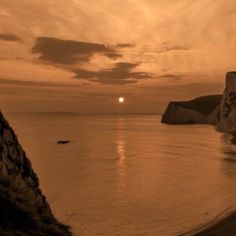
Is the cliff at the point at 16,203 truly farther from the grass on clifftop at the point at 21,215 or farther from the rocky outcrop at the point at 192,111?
the rocky outcrop at the point at 192,111

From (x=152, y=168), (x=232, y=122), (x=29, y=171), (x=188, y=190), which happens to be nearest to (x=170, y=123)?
(x=232, y=122)

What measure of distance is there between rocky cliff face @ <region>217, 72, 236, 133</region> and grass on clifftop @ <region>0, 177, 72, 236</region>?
90.0 meters

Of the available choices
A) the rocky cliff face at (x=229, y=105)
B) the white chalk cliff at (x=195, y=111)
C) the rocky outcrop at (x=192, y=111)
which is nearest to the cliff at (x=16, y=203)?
the rocky cliff face at (x=229, y=105)

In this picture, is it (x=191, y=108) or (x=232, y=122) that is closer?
(x=232, y=122)

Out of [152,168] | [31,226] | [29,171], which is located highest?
[29,171]

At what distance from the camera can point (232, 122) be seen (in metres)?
98.4

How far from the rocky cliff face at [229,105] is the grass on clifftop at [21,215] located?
8997 centimetres

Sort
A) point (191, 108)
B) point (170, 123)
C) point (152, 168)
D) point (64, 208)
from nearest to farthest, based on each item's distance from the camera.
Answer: point (64, 208) < point (152, 168) < point (191, 108) < point (170, 123)

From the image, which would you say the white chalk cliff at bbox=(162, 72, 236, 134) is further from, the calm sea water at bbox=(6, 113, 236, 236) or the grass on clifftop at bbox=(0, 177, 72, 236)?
the grass on clifftop at bbox=(0, 177, 72, 236)

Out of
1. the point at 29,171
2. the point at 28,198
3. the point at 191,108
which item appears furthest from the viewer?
the point at 191,108

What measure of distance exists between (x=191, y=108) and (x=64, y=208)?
151993 mm

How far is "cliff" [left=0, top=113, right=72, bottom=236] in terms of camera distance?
29.3 feet

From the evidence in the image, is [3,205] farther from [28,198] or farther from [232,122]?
[232,122]

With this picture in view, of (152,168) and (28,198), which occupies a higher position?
(28,198)
